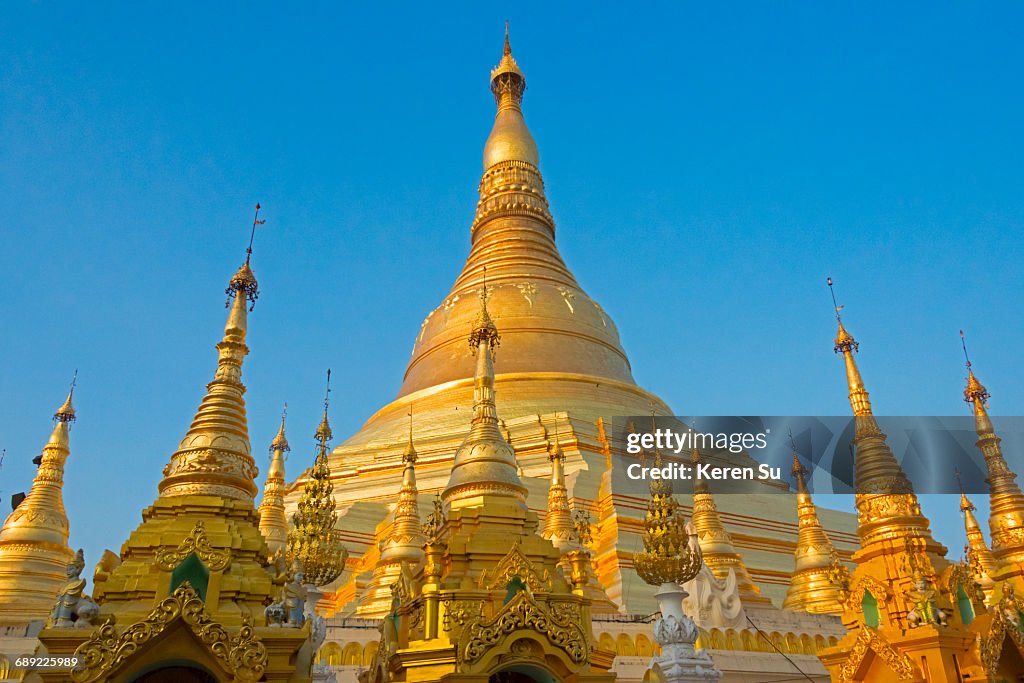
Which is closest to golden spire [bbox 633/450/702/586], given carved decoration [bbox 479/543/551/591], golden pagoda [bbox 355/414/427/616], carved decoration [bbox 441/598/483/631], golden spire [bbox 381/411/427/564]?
carved decoration [bbox 479/543/551/591]

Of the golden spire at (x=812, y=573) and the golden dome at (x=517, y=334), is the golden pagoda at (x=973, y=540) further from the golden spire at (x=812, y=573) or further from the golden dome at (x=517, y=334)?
the golden dome at (x=517, y=334)

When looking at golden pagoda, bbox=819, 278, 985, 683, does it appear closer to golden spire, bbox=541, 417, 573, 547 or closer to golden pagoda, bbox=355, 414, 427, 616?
golden spire, bbox=541, 417, 573, 547

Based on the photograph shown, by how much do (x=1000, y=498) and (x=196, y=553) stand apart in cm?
1588

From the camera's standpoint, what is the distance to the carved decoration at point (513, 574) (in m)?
8.28

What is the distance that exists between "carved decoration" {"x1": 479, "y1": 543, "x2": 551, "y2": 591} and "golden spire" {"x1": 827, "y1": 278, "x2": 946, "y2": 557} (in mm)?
6171

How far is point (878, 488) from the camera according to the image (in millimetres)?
12734

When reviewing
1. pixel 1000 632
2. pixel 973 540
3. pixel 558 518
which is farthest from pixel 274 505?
pixel 973 540

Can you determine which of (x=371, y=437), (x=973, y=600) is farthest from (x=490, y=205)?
(x=973, y=600)

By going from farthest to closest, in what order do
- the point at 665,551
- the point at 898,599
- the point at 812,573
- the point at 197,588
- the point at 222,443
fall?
the point at 812,573, the point at 898,599, the point at 222,443, the point at 665,551, the point at 197,588

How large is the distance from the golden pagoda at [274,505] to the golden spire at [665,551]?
368 inches

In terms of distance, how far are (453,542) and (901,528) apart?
6820mm

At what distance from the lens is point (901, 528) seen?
11930 millimetres

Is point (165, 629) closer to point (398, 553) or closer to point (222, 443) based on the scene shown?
point (222, 443)

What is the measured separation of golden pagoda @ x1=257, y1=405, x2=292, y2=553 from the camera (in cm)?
1706
